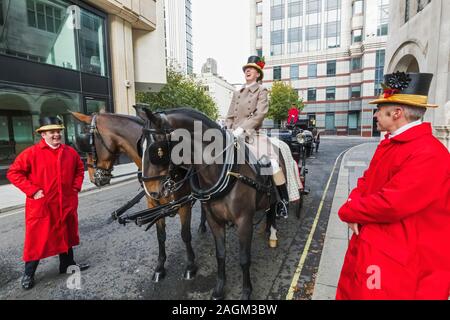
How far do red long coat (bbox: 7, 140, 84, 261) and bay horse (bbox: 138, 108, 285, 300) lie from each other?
4.69ft

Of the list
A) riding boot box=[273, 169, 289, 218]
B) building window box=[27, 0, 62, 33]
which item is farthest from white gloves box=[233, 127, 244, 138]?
building window box=[27, 0, 62, 33]

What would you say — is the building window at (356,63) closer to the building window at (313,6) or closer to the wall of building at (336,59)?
the wall of building at (336,59)

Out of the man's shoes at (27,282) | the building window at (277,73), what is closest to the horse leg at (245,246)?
the man's shoes at (27,282)

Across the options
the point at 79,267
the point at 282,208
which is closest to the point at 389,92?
the point at 282,208

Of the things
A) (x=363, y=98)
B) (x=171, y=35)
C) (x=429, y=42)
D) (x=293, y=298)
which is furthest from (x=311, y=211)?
(x=171, y=35)

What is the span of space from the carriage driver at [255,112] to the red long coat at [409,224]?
1795mm

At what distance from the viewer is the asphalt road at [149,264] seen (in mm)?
3010

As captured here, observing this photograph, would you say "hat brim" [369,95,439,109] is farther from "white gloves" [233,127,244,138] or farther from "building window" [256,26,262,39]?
"building window" [256,26,262,39]

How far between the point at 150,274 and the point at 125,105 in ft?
40.9

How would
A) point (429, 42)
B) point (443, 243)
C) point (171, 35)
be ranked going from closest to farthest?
1. point (443, 243)
2. point (429, 42)
3. point (171, 35)

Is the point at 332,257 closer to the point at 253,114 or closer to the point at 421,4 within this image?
the point at 253,114

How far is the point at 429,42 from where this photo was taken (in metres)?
8.78

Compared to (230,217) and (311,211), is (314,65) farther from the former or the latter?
(230,217)

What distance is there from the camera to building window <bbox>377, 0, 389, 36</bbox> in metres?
32.0
